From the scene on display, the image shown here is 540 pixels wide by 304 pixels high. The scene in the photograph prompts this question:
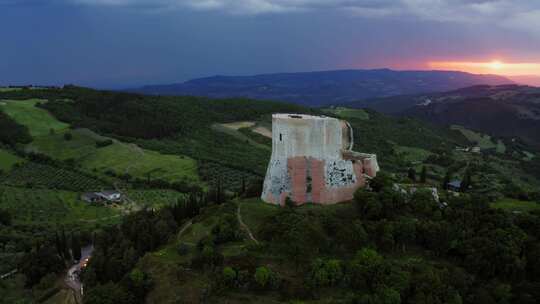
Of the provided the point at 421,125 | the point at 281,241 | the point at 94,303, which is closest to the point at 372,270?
the point at 281,241

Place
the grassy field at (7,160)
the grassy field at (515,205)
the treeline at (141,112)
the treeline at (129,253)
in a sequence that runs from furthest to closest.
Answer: the treeline at (141,112) → the grassy field at (7,160) → the grassy field at (515,205) → the treeline at (129,253)

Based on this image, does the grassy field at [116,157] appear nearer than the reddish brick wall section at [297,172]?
No

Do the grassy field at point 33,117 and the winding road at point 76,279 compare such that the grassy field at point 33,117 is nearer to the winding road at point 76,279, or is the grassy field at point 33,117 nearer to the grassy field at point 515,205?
the winding road at point 76,279

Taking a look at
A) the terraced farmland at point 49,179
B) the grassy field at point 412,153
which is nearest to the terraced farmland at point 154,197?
the terraced farmland at point 49,179

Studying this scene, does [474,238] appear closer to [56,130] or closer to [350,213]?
[350,213]

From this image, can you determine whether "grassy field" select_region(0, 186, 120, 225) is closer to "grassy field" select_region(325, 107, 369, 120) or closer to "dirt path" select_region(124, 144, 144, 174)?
"dirt path" select_region(124, 144, 144, 174)

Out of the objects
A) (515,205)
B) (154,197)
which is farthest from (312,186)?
(154,197)

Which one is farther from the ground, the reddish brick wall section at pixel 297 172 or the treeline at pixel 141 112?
the reddish brick wall section at pixel 297 172

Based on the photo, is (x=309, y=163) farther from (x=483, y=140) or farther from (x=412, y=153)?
(x=483, y=140)
